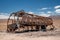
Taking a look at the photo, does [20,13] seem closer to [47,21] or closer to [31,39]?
[47,21]

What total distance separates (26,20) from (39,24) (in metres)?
3.18

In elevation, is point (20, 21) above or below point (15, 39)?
above

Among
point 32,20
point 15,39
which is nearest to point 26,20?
point 32,20

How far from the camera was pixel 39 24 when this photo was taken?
3359 centimetres

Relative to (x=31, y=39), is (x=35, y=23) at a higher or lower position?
higher

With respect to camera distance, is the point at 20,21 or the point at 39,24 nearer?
the point at 20,21

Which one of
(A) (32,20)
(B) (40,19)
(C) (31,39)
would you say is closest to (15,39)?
(C) (31,39)

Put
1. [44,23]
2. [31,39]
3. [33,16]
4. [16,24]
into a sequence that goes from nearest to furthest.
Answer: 1. [31,39]
2. [16,24]
3. [33,16]
4. [44,23]

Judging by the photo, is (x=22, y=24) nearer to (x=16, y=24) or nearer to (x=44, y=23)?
(x=16, y=24)

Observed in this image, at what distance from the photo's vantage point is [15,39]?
20.5 metres

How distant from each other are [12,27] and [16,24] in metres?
0.99

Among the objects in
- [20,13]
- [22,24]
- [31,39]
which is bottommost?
[31,39]

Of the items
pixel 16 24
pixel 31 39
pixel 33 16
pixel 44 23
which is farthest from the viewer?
pixel 44 23

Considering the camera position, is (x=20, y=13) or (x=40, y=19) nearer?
(x=20, y=13)
